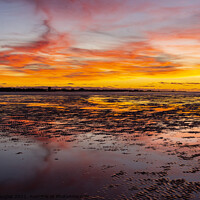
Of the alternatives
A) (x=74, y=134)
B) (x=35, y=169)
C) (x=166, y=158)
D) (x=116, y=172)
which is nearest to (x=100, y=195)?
(x=116, y=172)

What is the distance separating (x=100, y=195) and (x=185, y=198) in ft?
8.23

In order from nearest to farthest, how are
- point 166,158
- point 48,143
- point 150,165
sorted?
point 150,165 < point 166,158 < point 48,143

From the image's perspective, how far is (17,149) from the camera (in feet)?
42.1

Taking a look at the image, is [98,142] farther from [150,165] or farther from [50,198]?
[50,198]

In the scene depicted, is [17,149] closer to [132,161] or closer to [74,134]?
[74,134]

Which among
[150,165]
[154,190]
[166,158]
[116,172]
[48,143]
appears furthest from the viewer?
[48,143]

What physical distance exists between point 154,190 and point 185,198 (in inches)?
38.6

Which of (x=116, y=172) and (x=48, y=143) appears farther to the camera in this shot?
(x=48, y=143)

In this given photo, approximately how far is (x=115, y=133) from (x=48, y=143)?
529cm

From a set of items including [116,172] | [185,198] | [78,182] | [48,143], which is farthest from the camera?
[48,143]

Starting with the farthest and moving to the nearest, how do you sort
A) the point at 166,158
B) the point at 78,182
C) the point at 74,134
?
the point at 74,134 < the point at 166,158 < the point at 78,182

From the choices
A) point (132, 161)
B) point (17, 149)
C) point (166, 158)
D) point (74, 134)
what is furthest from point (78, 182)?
point (74, 134)

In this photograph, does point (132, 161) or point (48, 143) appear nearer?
point (132, 161)

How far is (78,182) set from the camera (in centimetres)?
835
